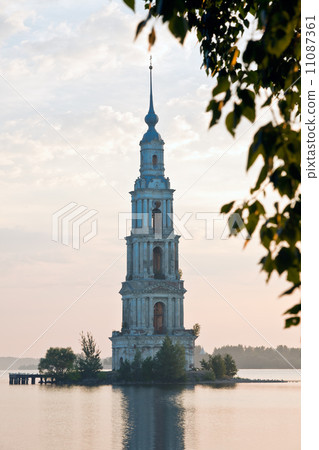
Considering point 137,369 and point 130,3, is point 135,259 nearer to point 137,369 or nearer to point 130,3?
point 137,369

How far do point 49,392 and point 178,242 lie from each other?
19.9 m

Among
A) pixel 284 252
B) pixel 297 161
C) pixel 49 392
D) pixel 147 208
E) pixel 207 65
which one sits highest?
pixel 147 208

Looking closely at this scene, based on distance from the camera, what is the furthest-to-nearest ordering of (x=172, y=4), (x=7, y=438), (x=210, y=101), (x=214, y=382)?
(x=214, y=382), (x=7, y=438), (x=210, y=101), (x=172, y=4)

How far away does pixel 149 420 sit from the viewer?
191 ft

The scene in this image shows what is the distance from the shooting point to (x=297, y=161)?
19.9 feet

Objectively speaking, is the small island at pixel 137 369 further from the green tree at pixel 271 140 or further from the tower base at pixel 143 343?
the green tree at pixel 271 140

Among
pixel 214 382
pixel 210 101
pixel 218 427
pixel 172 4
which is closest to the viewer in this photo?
pixel 172 4

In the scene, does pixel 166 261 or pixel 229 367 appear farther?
pixel 229 367

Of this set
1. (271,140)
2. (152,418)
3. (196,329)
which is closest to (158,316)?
(196,329)

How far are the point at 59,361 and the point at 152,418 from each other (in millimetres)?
42271

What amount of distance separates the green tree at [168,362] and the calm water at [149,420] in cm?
147

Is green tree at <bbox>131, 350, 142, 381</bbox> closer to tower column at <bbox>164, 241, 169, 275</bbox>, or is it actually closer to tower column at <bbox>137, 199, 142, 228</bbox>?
tower column at <bbox>164, 241, 169, 275</bbox>

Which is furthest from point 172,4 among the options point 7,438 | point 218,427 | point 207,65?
point 218,427

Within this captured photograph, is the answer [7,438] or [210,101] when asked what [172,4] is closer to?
[210,101]
